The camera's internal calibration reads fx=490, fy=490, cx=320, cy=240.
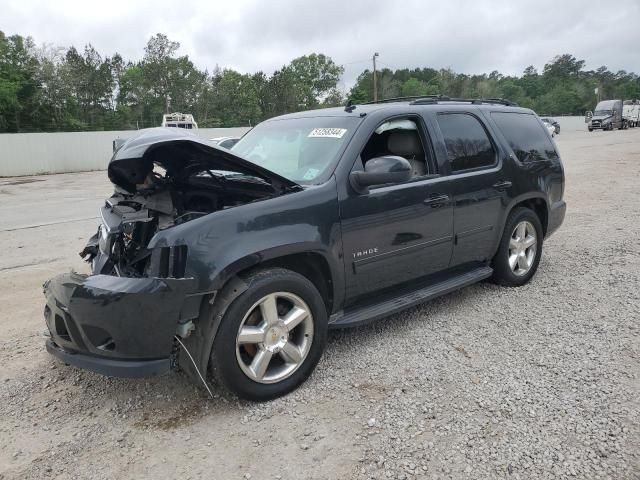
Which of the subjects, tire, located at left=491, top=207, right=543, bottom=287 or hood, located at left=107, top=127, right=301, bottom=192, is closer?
hood, located at left=107, top=127, right=301, bottom=192

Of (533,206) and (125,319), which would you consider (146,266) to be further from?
(533,206)

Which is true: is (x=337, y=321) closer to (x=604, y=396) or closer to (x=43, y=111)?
(x=604, y=396)

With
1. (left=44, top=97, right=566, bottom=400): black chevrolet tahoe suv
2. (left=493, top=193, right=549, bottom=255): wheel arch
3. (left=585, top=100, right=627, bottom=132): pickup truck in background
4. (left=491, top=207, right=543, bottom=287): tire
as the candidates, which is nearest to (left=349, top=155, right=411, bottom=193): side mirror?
(left=44, top=97, right=566, bottom=400): black chevrolet tahoe suv

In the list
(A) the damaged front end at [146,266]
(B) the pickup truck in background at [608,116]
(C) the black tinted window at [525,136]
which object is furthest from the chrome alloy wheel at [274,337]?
(B) the pickup truck in background at [608,116]

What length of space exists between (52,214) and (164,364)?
909cm

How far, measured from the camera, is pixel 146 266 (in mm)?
2766

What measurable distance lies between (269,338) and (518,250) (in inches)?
119

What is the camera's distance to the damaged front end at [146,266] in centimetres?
259

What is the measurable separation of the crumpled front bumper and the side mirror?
1.35 metres

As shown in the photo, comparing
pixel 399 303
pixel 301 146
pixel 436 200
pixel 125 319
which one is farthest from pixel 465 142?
pixel 125 319

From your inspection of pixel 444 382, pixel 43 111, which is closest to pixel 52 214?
pixel 444 382

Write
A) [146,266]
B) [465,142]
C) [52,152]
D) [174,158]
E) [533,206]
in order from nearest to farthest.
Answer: [146,266] → [174,158] → [465,142] → [533,206] → [52,152]

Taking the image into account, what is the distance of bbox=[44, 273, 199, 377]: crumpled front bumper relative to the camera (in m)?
2.56

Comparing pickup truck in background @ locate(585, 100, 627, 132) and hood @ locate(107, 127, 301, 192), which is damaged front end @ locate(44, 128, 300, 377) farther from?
pickup truck in background @ locate(585, 100, 627, 132)
